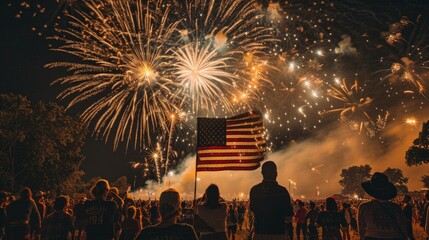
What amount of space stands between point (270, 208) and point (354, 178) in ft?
467

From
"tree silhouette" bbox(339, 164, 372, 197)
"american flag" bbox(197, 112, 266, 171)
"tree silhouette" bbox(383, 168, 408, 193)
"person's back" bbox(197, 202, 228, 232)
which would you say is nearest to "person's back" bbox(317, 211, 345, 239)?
"american flag" bbox(197, 112, 266, 171)

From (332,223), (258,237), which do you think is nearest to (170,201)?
(258,237)

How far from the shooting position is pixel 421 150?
46500 millimetres

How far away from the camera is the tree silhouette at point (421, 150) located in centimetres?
4409

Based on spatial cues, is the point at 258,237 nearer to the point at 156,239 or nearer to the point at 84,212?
the point at 156,239

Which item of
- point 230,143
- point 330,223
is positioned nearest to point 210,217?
point 230,143

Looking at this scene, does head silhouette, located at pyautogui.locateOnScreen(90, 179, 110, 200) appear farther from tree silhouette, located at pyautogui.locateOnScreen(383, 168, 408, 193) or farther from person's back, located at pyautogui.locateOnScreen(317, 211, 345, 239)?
tree silhouette, located at pyautogui.locateOnScreen(383, 168, 408, 193)

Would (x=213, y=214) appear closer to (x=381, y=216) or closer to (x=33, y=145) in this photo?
(x=381, y=216)

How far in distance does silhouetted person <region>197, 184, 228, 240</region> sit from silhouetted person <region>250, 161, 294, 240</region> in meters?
0.92

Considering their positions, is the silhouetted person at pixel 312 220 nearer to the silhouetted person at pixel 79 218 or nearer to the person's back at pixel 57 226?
the silhouetted person at pixel 79 218

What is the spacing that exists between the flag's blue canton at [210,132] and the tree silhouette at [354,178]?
445 feet

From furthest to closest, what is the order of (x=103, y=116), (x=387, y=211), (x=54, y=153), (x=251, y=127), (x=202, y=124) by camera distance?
(x=54, y=153) < (x=103, y=116) < (x=251, y=127) < (x=202, y=124) < (x=387, y=211)

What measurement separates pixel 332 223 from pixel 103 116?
1278 centimetres

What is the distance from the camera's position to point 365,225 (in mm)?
5430
